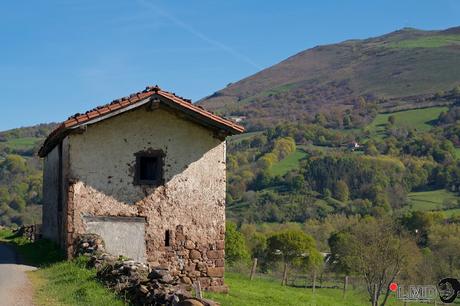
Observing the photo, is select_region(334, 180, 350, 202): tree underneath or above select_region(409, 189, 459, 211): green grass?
above

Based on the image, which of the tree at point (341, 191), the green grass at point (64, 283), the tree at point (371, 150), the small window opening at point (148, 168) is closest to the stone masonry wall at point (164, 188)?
the small window opening at point (148, 168)

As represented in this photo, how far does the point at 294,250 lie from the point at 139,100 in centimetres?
4689

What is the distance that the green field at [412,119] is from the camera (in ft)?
571

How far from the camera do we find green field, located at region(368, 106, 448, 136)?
174125 millimetres

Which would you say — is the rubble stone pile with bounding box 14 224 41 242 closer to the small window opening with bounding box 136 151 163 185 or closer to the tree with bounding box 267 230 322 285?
the small window opening with bounding box 136 151 163 185

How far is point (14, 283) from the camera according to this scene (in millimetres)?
16266

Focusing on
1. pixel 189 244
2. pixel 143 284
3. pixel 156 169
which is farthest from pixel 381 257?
pixel 143 284

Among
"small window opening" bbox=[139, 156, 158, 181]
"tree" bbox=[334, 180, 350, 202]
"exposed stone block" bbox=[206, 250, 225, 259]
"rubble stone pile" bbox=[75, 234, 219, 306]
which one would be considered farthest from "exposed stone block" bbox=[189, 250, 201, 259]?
"tree" bbox=[334, 180, 350, 202]

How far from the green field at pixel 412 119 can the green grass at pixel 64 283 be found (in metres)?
156

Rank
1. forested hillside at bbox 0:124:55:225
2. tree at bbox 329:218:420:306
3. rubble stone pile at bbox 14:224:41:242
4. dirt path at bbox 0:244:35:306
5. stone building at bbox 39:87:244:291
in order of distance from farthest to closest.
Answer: forested hillside at bbox 0:124:55:225 < tree at bbox 329:218:420:306 < rubble stone pile at bbox 14:224:41:242 < stone building at bbox 39:87:244:291 < dirt path at bbox 0:244:35:306

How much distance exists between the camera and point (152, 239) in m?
20.1

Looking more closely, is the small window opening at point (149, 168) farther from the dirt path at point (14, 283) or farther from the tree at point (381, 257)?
the tree at point (381, 257)

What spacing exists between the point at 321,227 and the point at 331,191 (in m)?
46.0

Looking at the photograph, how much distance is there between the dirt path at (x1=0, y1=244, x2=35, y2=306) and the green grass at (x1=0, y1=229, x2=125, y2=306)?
20cm
